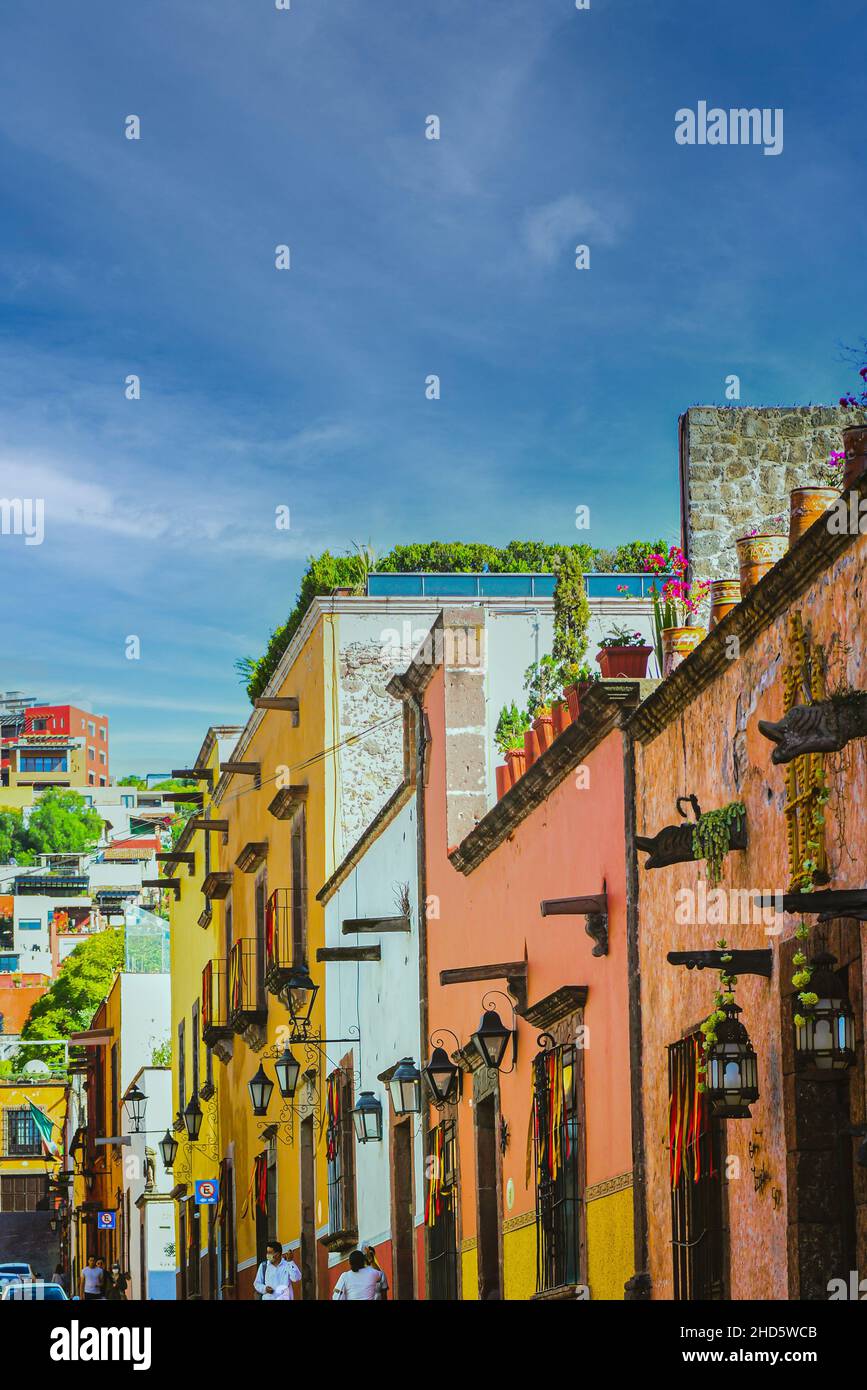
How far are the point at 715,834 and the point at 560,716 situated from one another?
12.8 feet

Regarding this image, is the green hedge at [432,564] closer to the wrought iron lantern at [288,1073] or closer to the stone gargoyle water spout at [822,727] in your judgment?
the wrought iron lantern at [288,1073]

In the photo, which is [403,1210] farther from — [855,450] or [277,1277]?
[855,450]

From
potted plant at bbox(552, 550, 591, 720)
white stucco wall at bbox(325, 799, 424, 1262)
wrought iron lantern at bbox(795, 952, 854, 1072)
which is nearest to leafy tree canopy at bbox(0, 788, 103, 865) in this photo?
white stucco wall at bbox(325, 799, 424, 1262)

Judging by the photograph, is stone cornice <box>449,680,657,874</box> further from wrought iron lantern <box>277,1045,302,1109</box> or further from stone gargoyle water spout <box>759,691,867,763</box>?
wrought iron lantern <box>277,1045,302,1109</box>

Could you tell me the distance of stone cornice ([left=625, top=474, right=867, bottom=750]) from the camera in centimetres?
768

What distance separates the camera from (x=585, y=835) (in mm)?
11789

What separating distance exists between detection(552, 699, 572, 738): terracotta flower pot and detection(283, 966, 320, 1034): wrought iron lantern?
7.70 meters

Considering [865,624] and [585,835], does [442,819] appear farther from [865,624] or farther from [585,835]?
[865,624]

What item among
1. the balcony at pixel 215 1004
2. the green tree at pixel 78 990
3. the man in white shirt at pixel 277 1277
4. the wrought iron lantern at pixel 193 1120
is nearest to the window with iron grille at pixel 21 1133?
the green tree at pixel 78 990

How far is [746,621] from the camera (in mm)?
8578

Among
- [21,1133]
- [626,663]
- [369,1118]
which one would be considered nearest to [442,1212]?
[369,1118]

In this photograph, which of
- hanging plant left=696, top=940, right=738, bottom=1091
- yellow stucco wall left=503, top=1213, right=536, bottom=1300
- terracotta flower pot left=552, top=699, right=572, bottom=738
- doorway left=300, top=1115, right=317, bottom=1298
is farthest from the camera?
doorway left=300, top=1115, right=317, bottom=1298

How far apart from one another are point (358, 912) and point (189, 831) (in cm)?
1417
